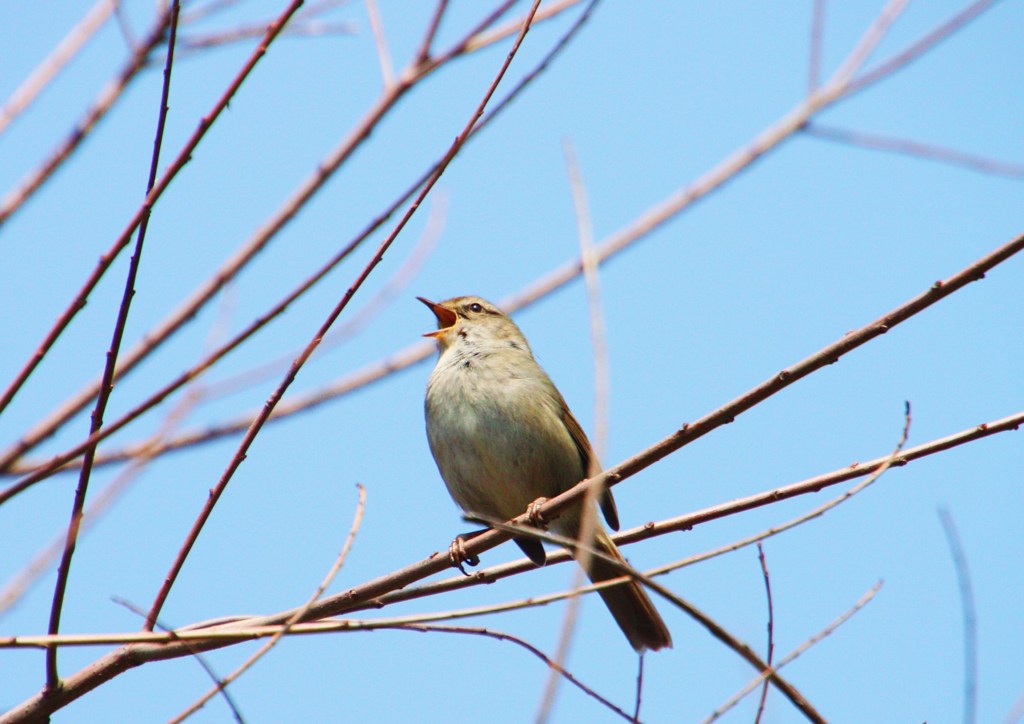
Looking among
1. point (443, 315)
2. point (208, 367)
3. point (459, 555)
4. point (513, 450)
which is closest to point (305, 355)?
point (208, 367)

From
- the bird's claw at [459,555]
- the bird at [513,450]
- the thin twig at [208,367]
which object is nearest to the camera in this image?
the thin twig at [208,367]

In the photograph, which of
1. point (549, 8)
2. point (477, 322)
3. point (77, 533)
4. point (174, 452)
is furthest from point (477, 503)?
point (77, 533)

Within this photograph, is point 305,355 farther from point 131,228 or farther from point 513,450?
point 513,450

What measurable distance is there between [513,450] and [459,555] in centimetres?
145

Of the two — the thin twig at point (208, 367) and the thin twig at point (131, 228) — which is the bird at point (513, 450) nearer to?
the thin twig at point (208, 367)

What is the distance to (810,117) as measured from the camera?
435cm

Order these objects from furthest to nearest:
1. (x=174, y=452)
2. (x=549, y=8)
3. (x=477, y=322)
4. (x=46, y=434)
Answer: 1. (x=477, y=322)
2. (x=549, y=8)
3. (x=174, y=452)
4. (x=46, y=434)

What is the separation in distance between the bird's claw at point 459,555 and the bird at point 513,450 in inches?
23.3

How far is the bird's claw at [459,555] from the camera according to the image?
149 inches

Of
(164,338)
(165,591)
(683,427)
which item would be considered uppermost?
(164,338)

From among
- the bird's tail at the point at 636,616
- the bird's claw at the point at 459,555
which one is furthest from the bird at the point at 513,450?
the bird's claw at the point at 459,555

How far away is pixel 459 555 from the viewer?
13.4ft

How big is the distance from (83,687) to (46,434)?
0.74 m

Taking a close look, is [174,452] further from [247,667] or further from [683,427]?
[683,427]
